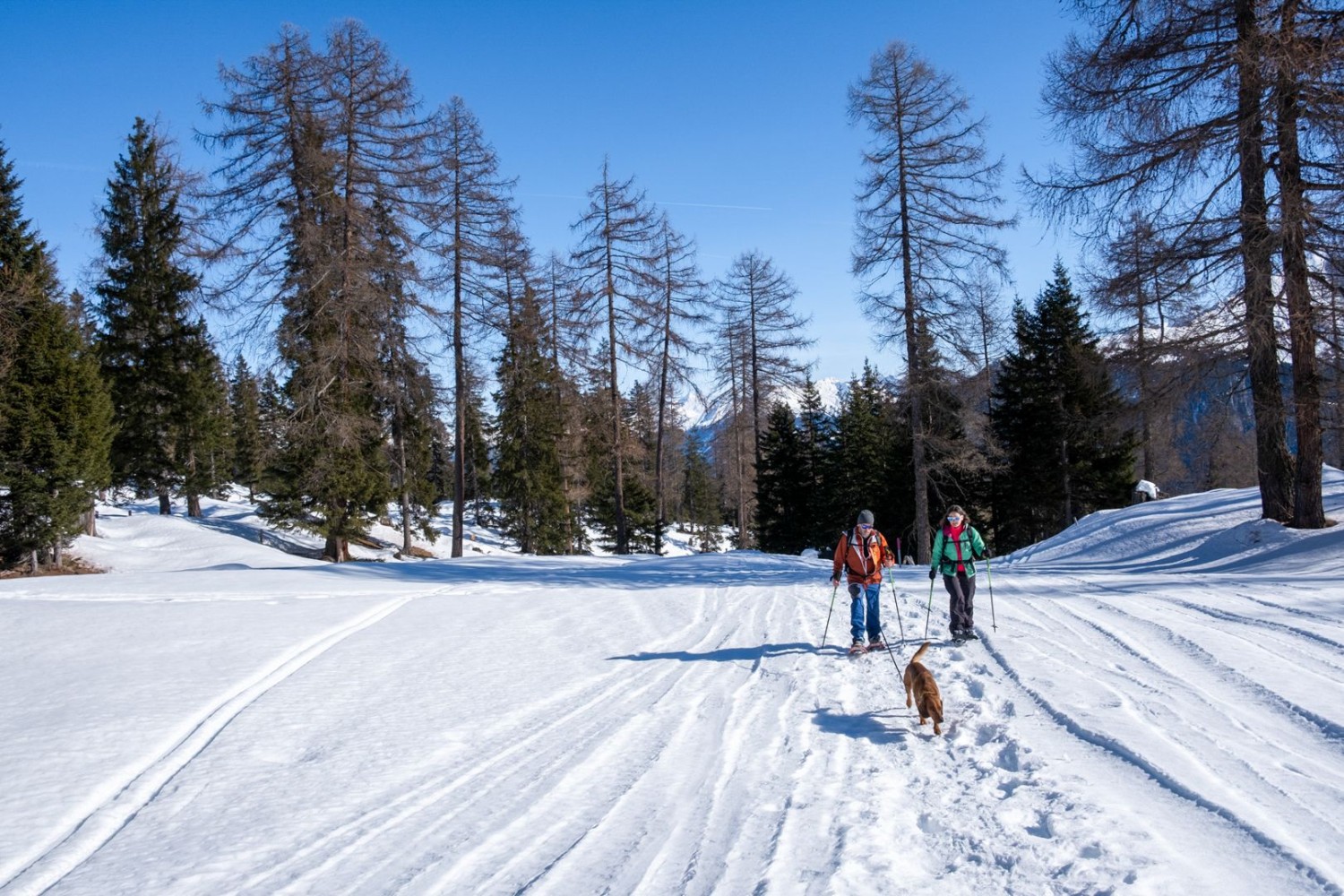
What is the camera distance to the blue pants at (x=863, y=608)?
8133 millimetres

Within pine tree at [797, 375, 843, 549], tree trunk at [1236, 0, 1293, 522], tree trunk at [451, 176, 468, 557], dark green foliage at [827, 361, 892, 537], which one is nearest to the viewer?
tree trunk at [1236, 0, 1293, 522]

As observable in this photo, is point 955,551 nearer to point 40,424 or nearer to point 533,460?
point 40,424

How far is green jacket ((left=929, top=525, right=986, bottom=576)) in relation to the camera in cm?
837

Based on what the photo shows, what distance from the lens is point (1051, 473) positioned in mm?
29906

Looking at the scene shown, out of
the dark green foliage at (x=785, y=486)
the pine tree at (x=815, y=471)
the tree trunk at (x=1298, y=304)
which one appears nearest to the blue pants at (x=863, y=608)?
the tree trunk at (x=1298, y=304)

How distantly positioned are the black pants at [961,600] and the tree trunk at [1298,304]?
7695mm

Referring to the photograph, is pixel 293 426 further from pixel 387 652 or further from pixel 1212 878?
pixel 1212 878

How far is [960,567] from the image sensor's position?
8367 mm

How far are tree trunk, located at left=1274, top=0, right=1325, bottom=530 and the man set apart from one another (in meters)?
8.25

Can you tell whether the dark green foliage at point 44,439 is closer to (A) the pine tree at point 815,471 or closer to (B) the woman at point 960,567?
(B) the woman at point 960,567

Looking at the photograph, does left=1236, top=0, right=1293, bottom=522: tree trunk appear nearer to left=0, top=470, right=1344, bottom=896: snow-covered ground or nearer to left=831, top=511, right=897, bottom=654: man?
left=0, top=470, right=1344, bottom=896: snow-covered ground

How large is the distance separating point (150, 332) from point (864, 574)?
31528mm

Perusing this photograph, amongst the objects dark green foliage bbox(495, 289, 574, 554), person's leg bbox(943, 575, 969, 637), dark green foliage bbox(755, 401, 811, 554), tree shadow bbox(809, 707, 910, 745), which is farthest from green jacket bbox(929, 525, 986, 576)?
dark green foliage bbox(755, 401, 811, 554)

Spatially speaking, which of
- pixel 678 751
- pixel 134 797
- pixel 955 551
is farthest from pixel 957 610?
pixel 134 797
